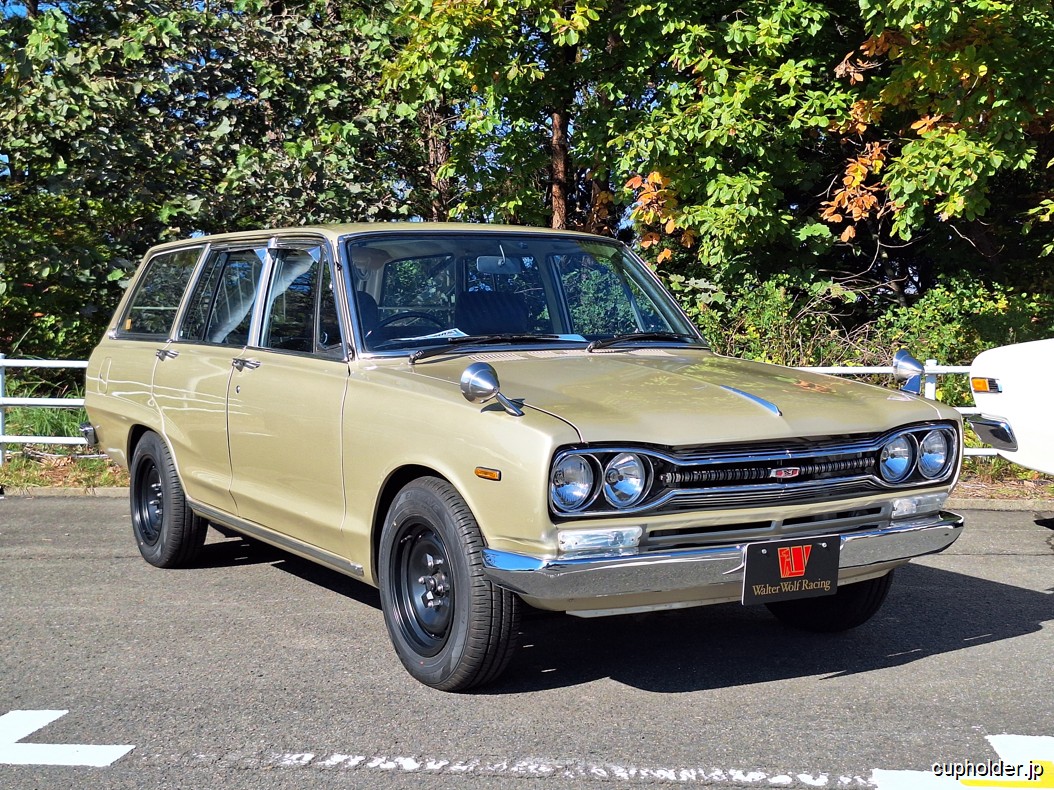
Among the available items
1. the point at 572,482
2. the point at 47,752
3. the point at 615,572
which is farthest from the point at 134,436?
the point at 615,572

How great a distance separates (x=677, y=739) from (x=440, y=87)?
9833mm

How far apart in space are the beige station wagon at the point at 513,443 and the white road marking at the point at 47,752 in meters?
1.22

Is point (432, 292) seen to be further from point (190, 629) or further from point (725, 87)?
point (725, 87)

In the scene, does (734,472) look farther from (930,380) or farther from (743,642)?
(930,380)

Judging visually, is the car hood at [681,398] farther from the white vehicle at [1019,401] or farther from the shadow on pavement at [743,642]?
the white vehicle at [1019,401]

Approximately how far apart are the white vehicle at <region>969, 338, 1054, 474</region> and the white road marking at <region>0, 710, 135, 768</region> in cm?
563

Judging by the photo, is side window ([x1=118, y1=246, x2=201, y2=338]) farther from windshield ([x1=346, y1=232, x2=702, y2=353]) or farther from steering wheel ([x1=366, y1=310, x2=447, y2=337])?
steering wheel ([x1=366, y1=310, x2=447, y2=337])

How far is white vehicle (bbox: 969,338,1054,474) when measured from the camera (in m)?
7.46

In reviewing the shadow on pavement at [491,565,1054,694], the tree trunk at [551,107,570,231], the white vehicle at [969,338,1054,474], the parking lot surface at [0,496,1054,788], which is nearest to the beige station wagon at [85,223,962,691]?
the shadow on pavement at [491,565,1054,694]

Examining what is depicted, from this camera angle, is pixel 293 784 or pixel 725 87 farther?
pixel 725 87

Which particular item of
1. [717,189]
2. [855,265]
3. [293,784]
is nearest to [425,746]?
[293,784]

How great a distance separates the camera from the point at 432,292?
18.3 ft

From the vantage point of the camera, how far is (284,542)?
574 centimetres

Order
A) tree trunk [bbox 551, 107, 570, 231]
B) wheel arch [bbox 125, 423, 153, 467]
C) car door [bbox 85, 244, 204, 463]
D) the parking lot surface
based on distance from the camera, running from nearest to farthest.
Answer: the parking lot surface < car door [bbox 85, 244, 204, 463] < wheel arch [bbox 125, 423, 153, 467] < tree trunk [bbox 551, 107, 570, 231]
